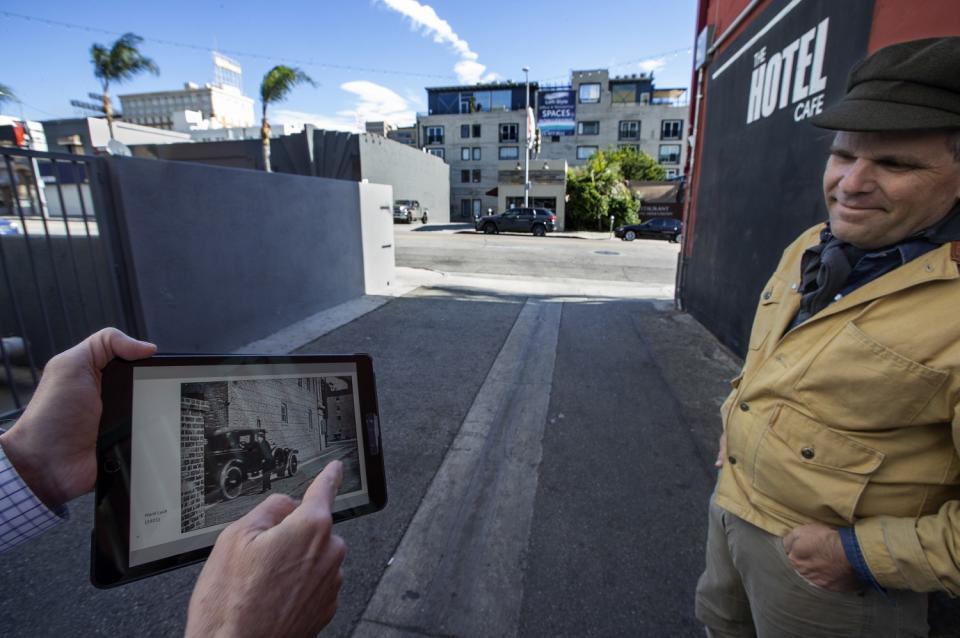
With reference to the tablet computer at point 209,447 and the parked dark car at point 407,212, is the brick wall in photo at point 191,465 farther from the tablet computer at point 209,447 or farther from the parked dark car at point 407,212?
the parked dark car at point 407,212

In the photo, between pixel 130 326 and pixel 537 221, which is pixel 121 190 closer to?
pixel 130 326

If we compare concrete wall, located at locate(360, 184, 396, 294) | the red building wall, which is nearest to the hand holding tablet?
the red building wall

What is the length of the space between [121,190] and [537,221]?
80.7ft

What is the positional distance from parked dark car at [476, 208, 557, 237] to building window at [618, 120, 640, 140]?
30.1 meters

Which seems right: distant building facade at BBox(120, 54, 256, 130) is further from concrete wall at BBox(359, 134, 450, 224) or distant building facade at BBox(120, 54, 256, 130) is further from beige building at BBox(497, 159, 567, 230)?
beige building at BBox(497, 159, 567, 230)

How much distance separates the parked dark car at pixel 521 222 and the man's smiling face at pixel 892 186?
86.4 feet

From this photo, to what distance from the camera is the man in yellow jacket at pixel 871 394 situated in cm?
104

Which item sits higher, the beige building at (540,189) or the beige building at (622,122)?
the beige building at (622,122)

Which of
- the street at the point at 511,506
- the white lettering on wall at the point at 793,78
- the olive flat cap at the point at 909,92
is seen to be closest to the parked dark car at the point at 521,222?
the street at the point at 511,506

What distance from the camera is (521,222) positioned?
27.3 meters

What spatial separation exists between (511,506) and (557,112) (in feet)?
180

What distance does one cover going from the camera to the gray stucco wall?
13.6 ft

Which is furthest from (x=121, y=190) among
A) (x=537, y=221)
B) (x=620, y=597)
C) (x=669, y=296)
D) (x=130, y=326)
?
(x=537, y=221)

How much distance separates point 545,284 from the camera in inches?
410
